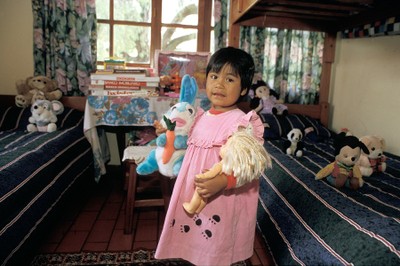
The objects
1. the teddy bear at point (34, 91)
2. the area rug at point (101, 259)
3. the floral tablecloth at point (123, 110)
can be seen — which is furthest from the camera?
the teddy bear at point (34, 91)

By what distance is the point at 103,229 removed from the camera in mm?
1781

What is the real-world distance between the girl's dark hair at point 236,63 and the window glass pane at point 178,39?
1.83m

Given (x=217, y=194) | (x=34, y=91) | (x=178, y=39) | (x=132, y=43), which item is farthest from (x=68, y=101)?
(x=217, y=194)

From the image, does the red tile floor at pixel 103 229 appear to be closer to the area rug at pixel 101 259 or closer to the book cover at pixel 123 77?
the area rug at pixel 101 259

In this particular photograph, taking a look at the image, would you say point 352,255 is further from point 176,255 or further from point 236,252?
point 176,255

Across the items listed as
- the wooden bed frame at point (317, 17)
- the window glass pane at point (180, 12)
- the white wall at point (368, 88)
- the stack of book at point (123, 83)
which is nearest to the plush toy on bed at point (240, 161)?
the wooden bed frame at point (317, 17)

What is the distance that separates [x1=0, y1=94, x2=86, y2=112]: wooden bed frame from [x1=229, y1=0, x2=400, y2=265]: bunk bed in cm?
131

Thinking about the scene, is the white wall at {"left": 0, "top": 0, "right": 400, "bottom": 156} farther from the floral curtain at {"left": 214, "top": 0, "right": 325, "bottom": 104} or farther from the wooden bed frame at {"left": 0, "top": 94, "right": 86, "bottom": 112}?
the floral curtain at {"left": 214, "top": 0, "right": 325, "bottom": 104}

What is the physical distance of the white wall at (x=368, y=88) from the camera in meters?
1.98

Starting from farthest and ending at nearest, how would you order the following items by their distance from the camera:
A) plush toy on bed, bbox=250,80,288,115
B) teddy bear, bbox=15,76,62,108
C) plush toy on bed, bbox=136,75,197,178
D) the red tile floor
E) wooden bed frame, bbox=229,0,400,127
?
plush toy on bed, bbox=250,80,288,115 → teddy bear, bbox=15,76,62,108 → wooden bed frame, bbox=229,0,400,127 → the red tile floor → plush toy on bed, bbox=136,75,197,178

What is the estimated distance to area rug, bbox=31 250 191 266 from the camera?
1.44 meters

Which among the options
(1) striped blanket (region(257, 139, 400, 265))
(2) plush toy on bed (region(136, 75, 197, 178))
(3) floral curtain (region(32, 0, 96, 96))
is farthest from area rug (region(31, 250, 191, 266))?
(3) floral curtain (region(32, 0, 96, 96))

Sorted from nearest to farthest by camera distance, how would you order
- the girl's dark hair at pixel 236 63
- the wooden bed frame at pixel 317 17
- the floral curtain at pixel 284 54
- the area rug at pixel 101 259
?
the girl's dark hair at pixel 236 63 → the area rug at pixel 101 259 → the wooden bed frame at pixel 317 17 → the floral curtain at pixel 284 54

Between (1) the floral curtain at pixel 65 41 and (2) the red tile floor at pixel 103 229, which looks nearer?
(2) the red tile floor at pixel 103 229
